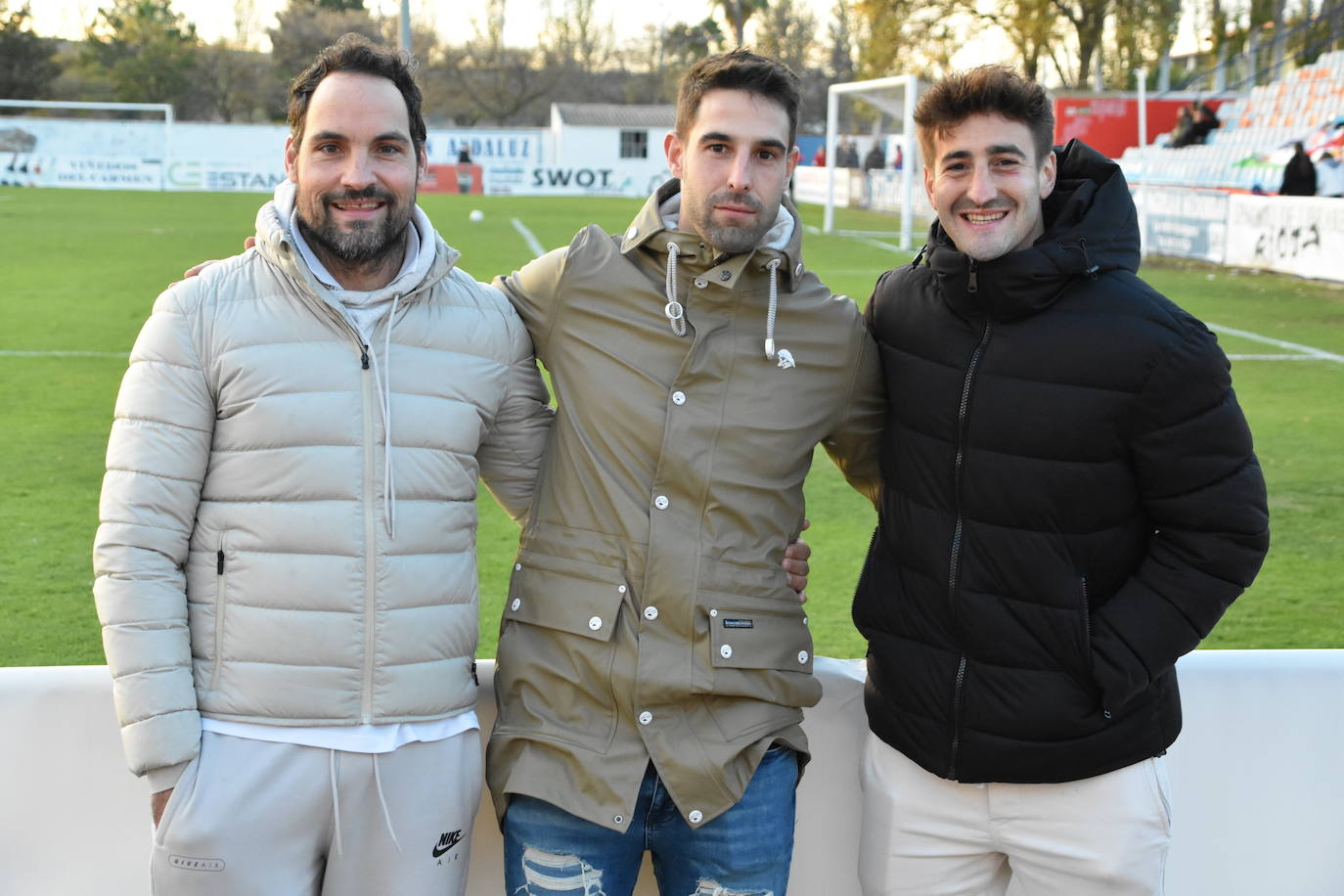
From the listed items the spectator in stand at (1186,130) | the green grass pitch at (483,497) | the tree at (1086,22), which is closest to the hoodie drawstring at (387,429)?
the green grass pitch at (483,497)

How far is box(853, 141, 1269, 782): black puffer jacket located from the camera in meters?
2.51

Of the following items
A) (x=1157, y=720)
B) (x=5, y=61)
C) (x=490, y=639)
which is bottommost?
(x=490, y=639)

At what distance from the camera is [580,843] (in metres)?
2.52

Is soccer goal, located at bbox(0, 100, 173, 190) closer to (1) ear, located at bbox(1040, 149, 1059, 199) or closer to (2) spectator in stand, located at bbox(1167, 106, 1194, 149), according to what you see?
(2) spectator in stand, located at bbox(1167, 106, 1194, 149)

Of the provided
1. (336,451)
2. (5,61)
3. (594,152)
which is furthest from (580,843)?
(5,61)

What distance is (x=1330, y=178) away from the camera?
22.7 metres

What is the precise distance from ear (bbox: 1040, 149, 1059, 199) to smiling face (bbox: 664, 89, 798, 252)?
49cm

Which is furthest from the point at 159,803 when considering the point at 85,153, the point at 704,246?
the point at 85,153

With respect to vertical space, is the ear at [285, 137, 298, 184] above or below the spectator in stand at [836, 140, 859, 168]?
below

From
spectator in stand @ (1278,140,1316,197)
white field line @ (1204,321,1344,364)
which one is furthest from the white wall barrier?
spectator in stand @ (1278,140,1316,197)

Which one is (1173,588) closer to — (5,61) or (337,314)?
(337,314)

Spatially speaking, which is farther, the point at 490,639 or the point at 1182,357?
the point at 490,639

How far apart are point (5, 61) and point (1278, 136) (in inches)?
1993

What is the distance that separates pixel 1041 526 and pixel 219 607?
A: 1.49 meters
